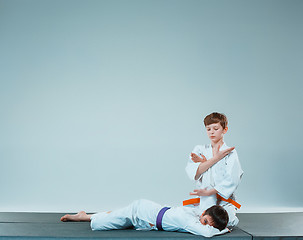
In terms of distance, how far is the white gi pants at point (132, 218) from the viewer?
275 centimetres

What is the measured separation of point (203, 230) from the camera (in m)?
2.54

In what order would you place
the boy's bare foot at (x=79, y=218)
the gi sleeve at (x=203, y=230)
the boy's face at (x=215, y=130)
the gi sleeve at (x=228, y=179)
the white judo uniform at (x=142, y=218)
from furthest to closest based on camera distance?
the boy's bare foot at (x=79, y=218) → the boy's face at (x=215, y=130) → the gi sleeve at (x=228, y=179) → the white judo uniform at (x=142, y=218) → the gi sleeve at (x=203, y=230)

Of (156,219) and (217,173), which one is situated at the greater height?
(217,173)

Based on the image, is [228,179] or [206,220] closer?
[206,220]

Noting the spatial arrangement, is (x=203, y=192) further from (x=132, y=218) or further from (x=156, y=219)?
(x=132, y=218)

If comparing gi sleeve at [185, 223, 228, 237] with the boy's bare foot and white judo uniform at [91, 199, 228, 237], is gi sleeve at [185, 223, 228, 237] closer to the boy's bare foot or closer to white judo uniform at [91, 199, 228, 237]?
white judo uniform at [91, 199, 228, 237]

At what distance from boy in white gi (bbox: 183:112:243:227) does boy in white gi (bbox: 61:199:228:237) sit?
0.69 feet

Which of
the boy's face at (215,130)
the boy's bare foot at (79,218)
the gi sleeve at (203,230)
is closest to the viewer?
the gi sleeve at (203,230)

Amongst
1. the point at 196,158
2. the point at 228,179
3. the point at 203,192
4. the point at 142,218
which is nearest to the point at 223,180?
the point at 228,179

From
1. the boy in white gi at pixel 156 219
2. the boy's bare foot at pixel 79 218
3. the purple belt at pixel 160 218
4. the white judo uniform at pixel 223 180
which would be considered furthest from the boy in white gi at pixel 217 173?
the boy's bare foot at pixel 79 218

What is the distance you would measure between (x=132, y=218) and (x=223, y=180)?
724 mm

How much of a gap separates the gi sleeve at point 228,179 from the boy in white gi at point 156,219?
10.2 inches

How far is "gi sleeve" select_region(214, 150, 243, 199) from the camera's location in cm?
291

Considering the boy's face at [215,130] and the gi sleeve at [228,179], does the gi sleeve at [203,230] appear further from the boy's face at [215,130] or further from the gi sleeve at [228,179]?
the boy's face at [215,130]
